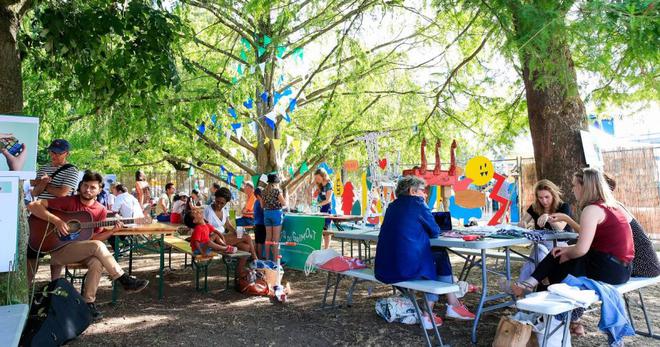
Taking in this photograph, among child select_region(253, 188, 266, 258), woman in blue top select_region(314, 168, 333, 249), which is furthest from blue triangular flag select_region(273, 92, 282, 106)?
child select_region(253, 188, 266, 258)

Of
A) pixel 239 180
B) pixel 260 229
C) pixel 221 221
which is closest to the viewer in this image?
pixel 221 221

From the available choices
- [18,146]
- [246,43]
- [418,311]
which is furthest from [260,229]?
[18,146]

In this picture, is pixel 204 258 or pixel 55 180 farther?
pixel 204 258

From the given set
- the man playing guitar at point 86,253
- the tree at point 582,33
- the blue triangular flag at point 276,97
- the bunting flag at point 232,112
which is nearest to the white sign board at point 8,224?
the man playing guitar at point 86,253

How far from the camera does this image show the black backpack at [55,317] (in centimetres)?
375

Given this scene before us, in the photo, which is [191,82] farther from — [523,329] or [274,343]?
[523,329]

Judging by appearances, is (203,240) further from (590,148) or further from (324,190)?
(590,148)

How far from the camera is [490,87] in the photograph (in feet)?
29.0

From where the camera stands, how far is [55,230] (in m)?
Result: 4.92

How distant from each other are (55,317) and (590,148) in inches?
231

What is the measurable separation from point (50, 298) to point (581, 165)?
566 cm

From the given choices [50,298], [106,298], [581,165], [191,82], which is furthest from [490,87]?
[50,298]

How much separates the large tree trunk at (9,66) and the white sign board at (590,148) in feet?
19.1

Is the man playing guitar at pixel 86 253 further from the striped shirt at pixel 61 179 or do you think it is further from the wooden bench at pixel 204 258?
the wooden bench at pixel 204 258
